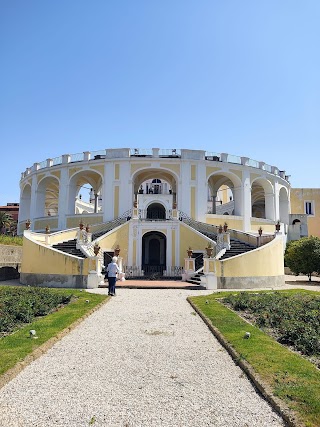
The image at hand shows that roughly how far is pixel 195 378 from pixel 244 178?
97.5 feet

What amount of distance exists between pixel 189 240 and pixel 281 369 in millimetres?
20010

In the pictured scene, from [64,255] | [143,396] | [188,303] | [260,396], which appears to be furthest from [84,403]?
[64,255]

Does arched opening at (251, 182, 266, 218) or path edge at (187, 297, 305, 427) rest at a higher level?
arched opening at (251, 182, 266, 218)

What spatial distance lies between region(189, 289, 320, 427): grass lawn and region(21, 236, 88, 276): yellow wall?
1053 cm

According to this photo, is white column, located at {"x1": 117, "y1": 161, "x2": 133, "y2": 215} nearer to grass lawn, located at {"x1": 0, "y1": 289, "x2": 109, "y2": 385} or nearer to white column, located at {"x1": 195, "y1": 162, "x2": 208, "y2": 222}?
white column, located at {"x1": 195, "y1": 162, "x2": 208, "y2": 222}

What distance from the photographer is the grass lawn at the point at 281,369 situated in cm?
377

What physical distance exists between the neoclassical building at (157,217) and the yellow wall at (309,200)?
3.33 meters

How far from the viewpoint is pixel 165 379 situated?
4867 millimetres

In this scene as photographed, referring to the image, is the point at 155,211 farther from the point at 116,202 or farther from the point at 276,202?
the point at 276,202

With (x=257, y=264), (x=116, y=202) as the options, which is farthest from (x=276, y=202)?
(x=257, y=264)

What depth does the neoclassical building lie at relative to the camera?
18.8 meters

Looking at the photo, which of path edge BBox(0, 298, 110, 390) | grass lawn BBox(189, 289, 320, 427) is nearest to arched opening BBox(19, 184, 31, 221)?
path edge BBox(0, 298, 110, 390)

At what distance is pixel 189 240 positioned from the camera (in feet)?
81.8

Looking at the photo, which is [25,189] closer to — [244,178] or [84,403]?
[244,178]
